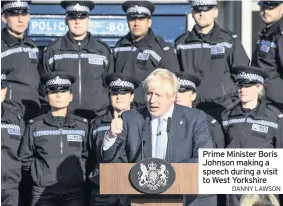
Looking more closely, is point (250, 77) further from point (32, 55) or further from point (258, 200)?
point (258, 200)

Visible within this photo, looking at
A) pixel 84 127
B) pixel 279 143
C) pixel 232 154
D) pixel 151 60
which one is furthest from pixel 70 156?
pixel 232 154

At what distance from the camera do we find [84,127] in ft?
25.3

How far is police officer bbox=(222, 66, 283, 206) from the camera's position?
290 inches

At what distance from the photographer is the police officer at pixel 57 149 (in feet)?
24.5

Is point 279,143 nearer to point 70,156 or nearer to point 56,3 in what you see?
point 70,156

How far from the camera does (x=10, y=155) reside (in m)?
7.63

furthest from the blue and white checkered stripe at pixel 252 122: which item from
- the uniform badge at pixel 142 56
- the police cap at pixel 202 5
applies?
the police cap at pixel 202 5

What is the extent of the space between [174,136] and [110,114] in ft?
6.91

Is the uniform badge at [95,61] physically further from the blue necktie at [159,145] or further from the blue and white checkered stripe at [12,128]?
the blue necktie at [159,145]

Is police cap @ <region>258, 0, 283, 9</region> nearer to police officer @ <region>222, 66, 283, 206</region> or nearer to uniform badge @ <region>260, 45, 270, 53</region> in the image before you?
uniform badge @ <region>260, 45, 270, 53</region>

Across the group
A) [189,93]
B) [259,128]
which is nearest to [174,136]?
[259,128]

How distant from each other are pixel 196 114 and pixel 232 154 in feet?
1.88

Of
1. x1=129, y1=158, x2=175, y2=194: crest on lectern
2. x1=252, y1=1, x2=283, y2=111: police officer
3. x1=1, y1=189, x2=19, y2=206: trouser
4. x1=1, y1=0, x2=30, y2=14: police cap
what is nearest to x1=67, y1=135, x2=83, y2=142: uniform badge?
x1=1, y1=189, x2=19, y2=206: trouser

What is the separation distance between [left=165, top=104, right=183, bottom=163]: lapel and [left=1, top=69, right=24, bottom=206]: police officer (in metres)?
2.31
